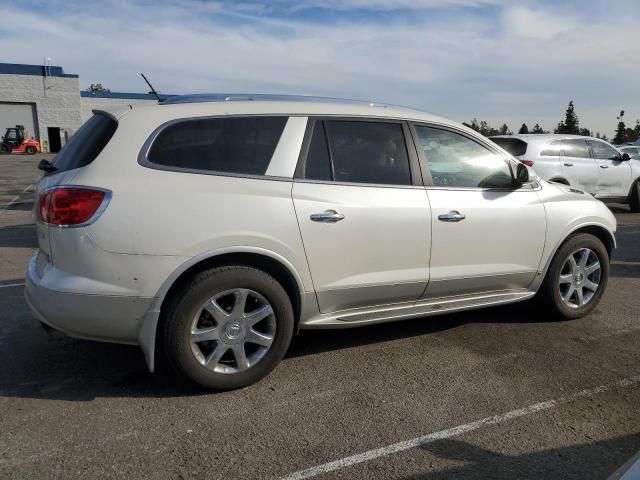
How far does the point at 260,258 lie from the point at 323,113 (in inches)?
43.6

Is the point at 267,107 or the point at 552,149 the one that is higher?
the point at 267,107

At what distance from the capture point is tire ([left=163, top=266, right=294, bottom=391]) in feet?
10.9

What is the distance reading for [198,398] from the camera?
3.45m

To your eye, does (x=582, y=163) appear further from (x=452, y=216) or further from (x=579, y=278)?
(x=452, y=216)

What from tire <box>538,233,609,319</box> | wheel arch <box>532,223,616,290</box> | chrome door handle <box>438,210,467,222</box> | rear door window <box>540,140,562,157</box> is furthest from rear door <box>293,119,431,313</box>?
rear door window <box>540,140,562,157</box>

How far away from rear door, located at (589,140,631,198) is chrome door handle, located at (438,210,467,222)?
363 inches

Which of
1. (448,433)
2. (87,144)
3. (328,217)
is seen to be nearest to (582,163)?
(328,217)

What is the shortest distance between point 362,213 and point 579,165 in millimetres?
9297

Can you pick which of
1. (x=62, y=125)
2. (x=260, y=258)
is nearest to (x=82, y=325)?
(x=260, y=258)

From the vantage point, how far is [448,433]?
3.07m

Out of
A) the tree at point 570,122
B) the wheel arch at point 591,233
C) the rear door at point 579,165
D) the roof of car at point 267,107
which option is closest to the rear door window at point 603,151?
the rear door at point 579,165

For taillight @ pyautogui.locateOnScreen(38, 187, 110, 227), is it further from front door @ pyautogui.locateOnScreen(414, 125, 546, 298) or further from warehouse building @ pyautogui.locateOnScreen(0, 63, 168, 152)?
warehouse building @ pyautogui.locateOnScreen(0, 63, 168, 152)

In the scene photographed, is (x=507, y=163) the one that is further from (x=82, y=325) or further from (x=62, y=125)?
(x=62, y=125)

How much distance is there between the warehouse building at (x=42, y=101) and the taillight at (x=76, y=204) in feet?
157
